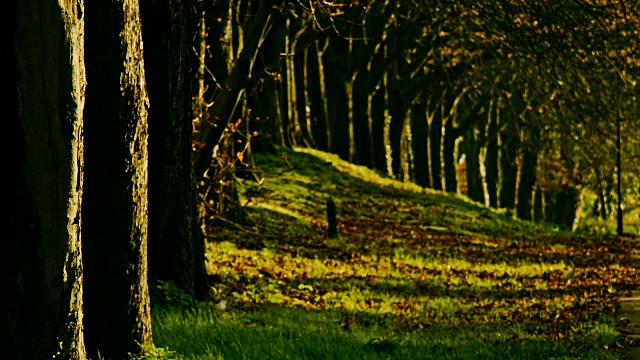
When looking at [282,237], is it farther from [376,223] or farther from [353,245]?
[376,223]

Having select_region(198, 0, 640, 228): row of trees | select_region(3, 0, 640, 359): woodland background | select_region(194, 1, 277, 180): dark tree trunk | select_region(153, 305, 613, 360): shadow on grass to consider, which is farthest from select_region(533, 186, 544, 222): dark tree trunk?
select_region(153, 305, 613, 360): shadow on grass

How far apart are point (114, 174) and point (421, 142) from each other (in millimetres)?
34740

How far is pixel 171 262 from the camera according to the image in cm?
1244

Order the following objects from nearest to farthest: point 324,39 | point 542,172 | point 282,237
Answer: point 282,237, point 324,39, point 542,172

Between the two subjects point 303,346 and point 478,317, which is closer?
point 303,346

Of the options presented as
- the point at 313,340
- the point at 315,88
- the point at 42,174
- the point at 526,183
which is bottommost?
the point at 313,340

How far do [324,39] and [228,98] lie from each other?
69.4 feet

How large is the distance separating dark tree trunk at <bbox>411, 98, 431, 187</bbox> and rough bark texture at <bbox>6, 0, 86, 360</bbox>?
35.0m

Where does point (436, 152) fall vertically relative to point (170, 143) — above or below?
below

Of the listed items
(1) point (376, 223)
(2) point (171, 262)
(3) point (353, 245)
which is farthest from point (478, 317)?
(1) point (376, 223)

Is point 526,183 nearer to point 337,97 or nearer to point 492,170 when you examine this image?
point 492,170

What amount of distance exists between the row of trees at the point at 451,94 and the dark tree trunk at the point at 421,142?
0.17 feet

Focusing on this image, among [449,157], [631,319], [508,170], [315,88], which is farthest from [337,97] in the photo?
[631,319]

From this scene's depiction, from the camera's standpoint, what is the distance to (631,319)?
13586 millimetres
